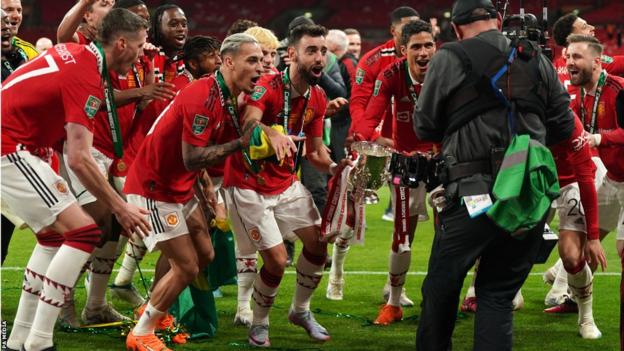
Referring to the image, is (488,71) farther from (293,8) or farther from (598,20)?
(293,8)

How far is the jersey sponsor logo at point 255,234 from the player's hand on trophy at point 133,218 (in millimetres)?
1332

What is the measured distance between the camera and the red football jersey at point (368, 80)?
27.6 ft

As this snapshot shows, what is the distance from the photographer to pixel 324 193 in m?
11.3

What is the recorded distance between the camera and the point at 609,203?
25.7 feet

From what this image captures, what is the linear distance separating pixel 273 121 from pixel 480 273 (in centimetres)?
228

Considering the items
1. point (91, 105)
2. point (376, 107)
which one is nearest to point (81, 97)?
point (91, 105)

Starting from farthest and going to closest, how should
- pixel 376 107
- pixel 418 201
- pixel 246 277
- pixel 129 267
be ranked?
pixel 129 267
pixel 418 201
pixel 376 107
pixel 246 277

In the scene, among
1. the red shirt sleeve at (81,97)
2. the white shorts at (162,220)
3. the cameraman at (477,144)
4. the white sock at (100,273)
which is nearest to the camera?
the cameraman at (477,144)

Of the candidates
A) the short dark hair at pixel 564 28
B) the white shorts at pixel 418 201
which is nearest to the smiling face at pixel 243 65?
the white shorts at pixel 418 201

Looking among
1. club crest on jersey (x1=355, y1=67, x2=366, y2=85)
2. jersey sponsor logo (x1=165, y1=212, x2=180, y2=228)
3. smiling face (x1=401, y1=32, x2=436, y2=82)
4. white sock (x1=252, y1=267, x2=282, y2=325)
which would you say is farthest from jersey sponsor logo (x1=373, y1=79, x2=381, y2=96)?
jersey sponsor logo (x1=165, y1=212, x2=180, y2=228)

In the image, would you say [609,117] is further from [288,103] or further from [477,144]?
[477,144]

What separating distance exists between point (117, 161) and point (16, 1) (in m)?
1.35

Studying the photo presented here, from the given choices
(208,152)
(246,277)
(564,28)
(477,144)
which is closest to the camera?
(477,144)

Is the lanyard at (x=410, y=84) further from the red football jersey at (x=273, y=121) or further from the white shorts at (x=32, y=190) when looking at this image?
the white shorts at (x=32, y=190)
